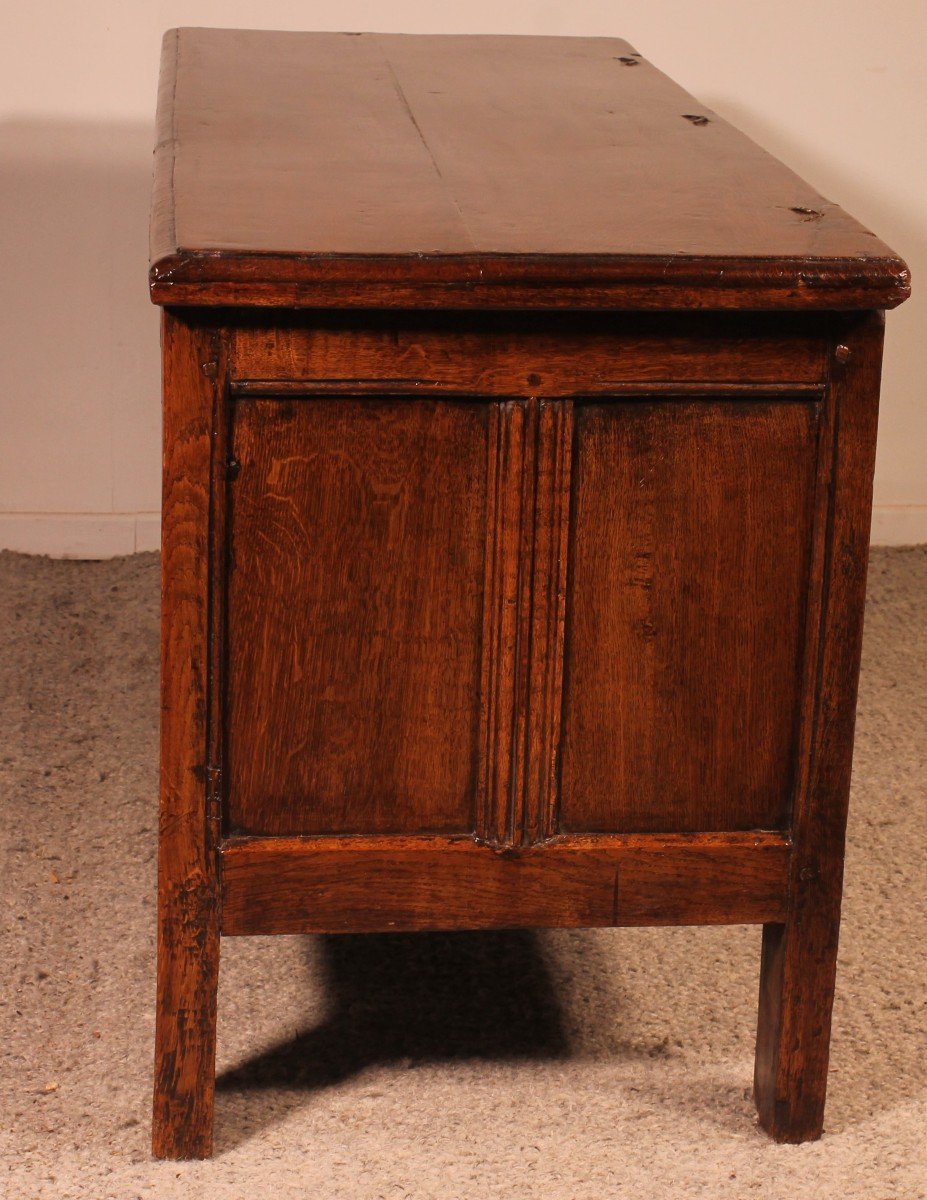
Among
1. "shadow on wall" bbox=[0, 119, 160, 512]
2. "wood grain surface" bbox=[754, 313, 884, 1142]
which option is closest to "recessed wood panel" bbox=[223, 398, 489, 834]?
"wood grain surface" bbox=[754, 313, 884, 1142]

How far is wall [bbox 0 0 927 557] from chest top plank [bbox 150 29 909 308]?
30.6 inches

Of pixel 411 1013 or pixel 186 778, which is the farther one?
pixel 411 1013

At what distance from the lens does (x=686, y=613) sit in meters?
1.71

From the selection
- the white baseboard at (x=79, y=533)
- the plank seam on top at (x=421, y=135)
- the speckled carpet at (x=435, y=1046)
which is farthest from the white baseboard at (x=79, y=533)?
the plank seam on top at (x=421, y=135)

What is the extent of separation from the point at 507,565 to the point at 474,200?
365 mm

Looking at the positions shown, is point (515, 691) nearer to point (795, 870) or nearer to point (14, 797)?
point (795, 870)

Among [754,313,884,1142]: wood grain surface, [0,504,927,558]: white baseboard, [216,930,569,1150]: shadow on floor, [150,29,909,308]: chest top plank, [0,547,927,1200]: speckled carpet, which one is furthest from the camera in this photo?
[0,504,927,558]: white baseboard

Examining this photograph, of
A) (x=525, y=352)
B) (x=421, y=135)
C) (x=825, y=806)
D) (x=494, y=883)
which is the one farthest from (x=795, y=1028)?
(x=421, y=135)

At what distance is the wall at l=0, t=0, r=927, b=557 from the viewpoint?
3.26m

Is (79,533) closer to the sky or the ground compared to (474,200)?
closer to the ground

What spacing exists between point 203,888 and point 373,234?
0.63 m

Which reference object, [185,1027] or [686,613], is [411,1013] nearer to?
[185,1027]

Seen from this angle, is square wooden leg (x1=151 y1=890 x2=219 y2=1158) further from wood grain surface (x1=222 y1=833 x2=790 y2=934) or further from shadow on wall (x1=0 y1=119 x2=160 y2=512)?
shadow on wall (x1=0 y1=119 x2=160 y2=512)

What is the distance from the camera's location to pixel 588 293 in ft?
5.13
